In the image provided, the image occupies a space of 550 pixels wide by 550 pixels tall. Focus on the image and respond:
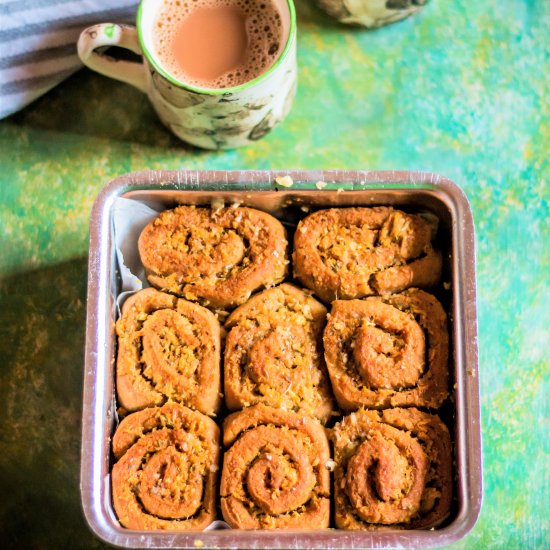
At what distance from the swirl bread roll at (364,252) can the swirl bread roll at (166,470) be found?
35cm

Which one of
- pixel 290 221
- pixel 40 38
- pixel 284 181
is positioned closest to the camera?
pixel 284 181

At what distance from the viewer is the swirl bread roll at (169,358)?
1.51 metres

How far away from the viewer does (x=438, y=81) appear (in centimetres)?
193

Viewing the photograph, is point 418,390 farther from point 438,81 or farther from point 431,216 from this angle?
point 438,81

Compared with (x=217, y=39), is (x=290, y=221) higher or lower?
lower

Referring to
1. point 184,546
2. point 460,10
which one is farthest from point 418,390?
point 460,10

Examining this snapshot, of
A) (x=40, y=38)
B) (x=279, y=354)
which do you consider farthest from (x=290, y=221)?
(x=40, y=38)

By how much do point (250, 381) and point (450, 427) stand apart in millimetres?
377

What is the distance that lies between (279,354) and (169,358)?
0.20 m

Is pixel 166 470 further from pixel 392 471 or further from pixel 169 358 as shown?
pixel 392 471

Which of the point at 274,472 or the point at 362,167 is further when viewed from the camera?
the point at 362,167

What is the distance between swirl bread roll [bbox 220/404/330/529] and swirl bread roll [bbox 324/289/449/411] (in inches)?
4.6

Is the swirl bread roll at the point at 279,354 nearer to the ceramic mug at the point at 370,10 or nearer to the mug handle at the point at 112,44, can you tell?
the mug handle at the point at 112,44

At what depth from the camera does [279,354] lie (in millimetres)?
1520
